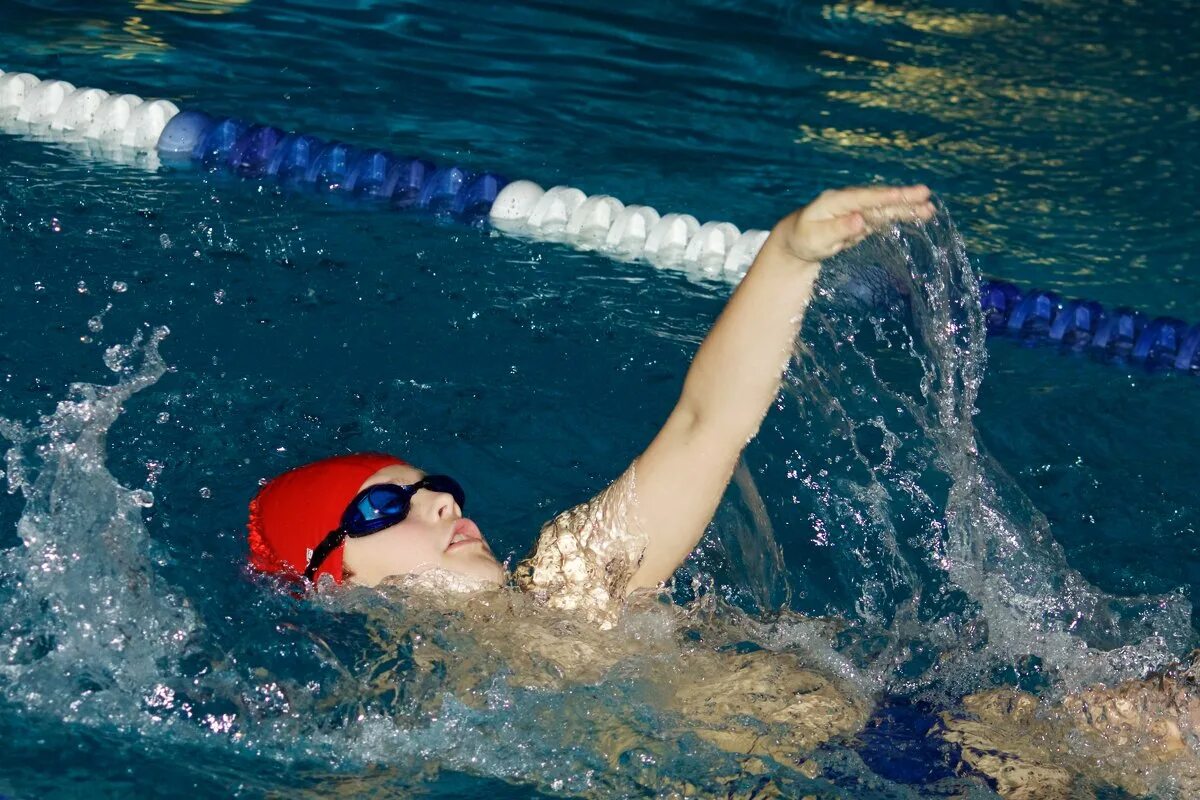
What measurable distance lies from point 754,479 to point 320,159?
7.11 feet

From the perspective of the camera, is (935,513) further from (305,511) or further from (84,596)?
(84,596)

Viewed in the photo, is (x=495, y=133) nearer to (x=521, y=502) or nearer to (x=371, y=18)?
(x=371, y=18)

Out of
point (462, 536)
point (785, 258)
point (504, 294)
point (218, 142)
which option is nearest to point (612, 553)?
point (462, 536)

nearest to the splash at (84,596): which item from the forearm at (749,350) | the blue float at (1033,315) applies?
the forearm at (749,350)

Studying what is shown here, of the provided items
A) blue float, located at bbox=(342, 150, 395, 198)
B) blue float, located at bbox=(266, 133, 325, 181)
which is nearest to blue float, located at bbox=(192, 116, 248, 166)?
blue float, located at bbox=(266, 133, 325, 181)

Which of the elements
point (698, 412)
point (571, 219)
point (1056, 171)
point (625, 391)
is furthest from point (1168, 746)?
point (1056, 171)

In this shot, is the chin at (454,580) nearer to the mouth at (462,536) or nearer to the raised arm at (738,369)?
the mouth at (462,536)

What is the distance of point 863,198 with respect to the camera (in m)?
2.17

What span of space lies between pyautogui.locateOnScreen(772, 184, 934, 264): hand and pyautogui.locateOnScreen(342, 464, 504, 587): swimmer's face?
2.65ft

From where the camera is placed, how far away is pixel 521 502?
3395 millimetres

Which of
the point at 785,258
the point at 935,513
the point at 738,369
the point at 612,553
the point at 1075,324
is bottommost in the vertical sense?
the point at 935,513

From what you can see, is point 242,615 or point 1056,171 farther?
point 1056,171

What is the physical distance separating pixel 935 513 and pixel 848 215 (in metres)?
1.48

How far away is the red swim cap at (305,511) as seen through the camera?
2574mm
